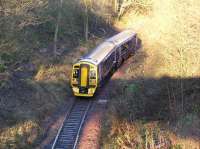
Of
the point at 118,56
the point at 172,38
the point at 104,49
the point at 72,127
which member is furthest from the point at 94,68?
the point at 172,38

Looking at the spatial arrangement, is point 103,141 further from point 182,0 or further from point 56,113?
point 182,0

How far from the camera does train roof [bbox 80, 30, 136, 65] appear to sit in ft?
97.3

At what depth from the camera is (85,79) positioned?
28.9 meters

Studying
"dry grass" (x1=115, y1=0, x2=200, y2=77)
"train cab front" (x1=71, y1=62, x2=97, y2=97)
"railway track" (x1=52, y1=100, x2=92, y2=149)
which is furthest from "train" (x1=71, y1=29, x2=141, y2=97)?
"dry grass" (x1=115, y1=0, x2=200, y2=77)

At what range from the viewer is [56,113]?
89.9 feet

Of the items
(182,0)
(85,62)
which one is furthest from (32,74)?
(182,0)

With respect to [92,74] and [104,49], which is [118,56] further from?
[92,74]

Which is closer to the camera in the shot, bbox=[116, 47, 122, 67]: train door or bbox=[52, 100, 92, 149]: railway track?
bbox=[52, 100, 92, 149]: railway track

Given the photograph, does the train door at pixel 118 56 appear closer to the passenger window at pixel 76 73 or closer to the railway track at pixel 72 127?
the passenger window at pixel 76 73

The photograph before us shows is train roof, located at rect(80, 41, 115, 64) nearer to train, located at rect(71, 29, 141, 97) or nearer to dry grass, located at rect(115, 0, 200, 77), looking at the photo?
train, located at rect(71, 29, 141, 97)

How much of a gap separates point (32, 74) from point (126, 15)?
2399 centimetres

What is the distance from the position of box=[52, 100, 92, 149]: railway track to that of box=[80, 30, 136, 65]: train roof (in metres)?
2.90

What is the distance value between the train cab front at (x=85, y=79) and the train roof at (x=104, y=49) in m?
0.52

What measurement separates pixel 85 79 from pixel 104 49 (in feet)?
14.5
